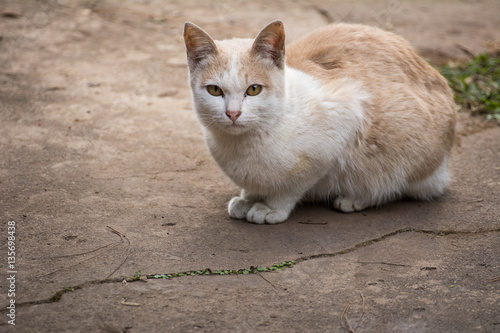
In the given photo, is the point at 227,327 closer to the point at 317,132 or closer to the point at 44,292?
the point at 44,292

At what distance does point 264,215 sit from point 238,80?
30.4 inches

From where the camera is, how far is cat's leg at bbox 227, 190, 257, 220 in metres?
3.05

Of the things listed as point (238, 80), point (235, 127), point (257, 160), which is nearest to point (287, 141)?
point (257, 160)

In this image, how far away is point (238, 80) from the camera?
8.71ft

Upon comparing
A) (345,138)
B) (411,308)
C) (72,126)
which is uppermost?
(345,138)

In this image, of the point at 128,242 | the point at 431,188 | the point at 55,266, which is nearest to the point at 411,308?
the point at 431,188

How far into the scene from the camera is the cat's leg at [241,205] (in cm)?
305

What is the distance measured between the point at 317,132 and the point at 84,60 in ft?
10.1

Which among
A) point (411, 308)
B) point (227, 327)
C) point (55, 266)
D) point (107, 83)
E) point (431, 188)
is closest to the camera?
point (227, 327)

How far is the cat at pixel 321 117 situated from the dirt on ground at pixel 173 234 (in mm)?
156

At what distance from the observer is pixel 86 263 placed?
98.8 inches

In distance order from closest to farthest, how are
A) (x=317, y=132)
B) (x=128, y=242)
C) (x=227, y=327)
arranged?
(x=227, y=327) → (x=128, y=242) → (x=317, y=132)

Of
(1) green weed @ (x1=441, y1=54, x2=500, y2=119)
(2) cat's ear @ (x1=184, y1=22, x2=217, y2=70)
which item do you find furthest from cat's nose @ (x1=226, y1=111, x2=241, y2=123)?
(1) green weed @ (x1=441, y1=54, x2=500, y2=119)

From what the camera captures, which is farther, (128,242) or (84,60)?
(84,60)
